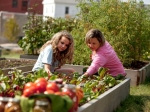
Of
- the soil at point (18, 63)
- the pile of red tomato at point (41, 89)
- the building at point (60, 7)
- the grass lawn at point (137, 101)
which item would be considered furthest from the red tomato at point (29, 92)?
the building at point (60, 7)

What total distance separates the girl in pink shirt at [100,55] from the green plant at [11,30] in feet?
84.5

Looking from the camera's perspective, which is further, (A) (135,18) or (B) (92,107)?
(A) (135,18)

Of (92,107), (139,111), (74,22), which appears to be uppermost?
(74,22)

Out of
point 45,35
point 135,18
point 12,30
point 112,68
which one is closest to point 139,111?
point 112,68

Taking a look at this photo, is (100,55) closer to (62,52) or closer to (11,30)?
(62,52)

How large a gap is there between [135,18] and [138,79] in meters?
1.74

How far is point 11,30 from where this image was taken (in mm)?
32844

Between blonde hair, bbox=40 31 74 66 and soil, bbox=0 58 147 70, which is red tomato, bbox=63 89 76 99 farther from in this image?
soil, bbox=0 58 147 70

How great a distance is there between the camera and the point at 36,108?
345 cm

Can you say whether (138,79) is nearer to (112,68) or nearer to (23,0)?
(112,68)

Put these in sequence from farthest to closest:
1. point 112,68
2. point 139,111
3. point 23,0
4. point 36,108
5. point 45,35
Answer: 1. point 23,0
2. point 45,35
3. point 112,68
4. point 139,111
5. point 36,108

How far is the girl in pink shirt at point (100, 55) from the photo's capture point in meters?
7.20

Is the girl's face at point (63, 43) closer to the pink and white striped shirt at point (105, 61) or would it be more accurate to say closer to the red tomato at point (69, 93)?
the pink and white striped shirt at point (105, 61)

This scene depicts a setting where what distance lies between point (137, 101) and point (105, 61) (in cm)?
88
